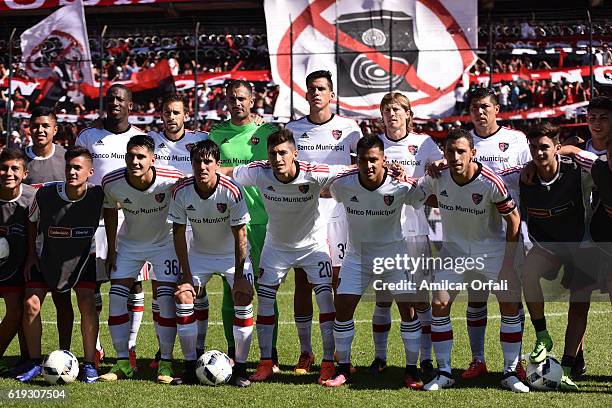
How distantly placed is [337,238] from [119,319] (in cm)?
276

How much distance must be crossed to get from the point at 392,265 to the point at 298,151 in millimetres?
1454

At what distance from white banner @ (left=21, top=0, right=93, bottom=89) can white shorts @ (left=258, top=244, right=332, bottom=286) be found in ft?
36.8

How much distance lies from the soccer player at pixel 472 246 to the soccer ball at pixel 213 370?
1.50 meters

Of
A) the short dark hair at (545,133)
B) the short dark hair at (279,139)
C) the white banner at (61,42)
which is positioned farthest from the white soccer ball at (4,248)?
the white banner at (61,42)

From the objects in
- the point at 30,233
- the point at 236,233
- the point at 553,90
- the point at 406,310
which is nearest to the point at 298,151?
the point at 236,233

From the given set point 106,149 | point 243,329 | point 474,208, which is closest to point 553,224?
point 474,208

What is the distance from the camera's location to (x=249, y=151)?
7121 mm

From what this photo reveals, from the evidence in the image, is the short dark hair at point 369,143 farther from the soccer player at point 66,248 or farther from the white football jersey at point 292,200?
the soccer player at point 66,248

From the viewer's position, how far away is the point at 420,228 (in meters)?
7.17

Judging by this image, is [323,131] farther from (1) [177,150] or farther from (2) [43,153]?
(2) [43,153]

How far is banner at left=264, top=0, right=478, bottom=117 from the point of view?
54.4 ft

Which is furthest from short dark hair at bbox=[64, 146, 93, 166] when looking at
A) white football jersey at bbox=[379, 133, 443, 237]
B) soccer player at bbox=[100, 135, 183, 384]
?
white football jersey at bbox=[379, 133, 443, 237]

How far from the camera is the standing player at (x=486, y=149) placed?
657 cm

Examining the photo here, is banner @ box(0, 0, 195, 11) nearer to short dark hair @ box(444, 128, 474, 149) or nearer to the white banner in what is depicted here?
the white banner
